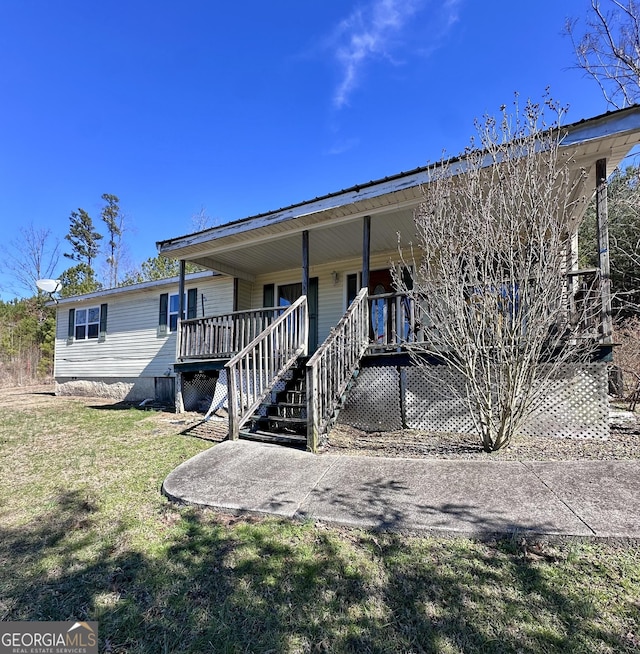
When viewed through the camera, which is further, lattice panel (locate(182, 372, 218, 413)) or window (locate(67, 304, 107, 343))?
window (locate(67, 304, 107, 343))

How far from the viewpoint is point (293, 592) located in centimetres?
208

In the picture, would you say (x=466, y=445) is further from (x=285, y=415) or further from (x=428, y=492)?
(x=285, y=415)

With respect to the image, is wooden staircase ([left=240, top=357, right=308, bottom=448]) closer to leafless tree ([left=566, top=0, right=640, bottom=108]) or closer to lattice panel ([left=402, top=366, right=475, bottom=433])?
lattice panel ([left=402, top=366, right=475, bottom=433])

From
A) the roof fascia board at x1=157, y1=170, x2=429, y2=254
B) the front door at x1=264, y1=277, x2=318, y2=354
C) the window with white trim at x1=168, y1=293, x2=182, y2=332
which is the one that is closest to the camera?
the roof fascia board at x1=157, y1=170, x2=429, y2=254

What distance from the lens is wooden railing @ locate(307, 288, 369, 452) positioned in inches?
183

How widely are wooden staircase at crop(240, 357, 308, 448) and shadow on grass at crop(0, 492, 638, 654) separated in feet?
7.61

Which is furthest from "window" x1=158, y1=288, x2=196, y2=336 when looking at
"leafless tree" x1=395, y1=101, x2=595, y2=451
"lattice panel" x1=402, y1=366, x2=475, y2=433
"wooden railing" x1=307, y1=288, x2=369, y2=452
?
"leafless tree" x1=395, y1=101, x2=595, y2=451

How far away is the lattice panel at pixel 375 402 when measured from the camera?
20.2 feet

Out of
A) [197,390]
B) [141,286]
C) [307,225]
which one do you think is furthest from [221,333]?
[141,286]

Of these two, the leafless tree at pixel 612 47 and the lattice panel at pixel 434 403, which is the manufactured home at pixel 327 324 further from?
the leafless tree at pixel 612 47

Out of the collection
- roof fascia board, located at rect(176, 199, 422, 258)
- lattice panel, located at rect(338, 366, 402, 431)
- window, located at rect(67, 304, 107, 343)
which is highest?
roof fascia board, located at rect(176, 199, 422, 258)

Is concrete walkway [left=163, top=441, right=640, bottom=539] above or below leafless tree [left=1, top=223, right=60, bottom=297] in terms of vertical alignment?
below

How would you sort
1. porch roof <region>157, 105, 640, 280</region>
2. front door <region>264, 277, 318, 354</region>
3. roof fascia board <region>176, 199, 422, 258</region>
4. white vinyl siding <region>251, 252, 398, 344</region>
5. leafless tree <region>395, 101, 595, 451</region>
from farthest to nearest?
1. front door <region>264, 277, 318, 354</region>
2. white vinyl siding <region>251, 252, 398, 344</region>
3. roof fascia board <region>176, 199, 422, 258</region>
4. porch roof <region>157, 105, 640, 280</region>
5. leafless tree <region>395, 101, 595, 451</region>

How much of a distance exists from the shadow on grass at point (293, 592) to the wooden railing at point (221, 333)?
17.0 ft
